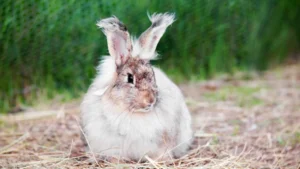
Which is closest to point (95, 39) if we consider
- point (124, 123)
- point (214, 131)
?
point (214, 131)

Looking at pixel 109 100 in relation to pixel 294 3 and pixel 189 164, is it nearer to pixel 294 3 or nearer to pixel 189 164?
pixel 189 164

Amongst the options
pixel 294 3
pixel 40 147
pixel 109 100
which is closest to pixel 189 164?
pixel 109 100

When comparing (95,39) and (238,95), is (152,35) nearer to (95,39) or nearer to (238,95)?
(95,39)

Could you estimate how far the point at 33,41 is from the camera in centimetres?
419

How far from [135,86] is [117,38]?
31 cm

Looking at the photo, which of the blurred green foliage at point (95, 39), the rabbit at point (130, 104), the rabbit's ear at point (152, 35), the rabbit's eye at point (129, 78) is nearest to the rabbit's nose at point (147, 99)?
the rabbit at point (130, 104)

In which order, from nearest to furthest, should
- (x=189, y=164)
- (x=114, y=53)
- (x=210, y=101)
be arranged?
(x=114, y=53) < (x=189, y=164) < (x=210, y=101)

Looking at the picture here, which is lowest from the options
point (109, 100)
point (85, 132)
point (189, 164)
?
point (189, 164)

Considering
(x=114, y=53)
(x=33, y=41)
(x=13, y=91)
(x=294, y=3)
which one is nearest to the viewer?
(x=114, y=53)

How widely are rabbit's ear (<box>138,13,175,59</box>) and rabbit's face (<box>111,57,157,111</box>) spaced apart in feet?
0.23

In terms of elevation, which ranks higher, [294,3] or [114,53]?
[294,3]

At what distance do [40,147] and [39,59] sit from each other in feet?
3.17

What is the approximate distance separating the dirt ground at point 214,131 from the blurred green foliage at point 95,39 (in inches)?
9.2

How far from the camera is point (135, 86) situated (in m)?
2.98
